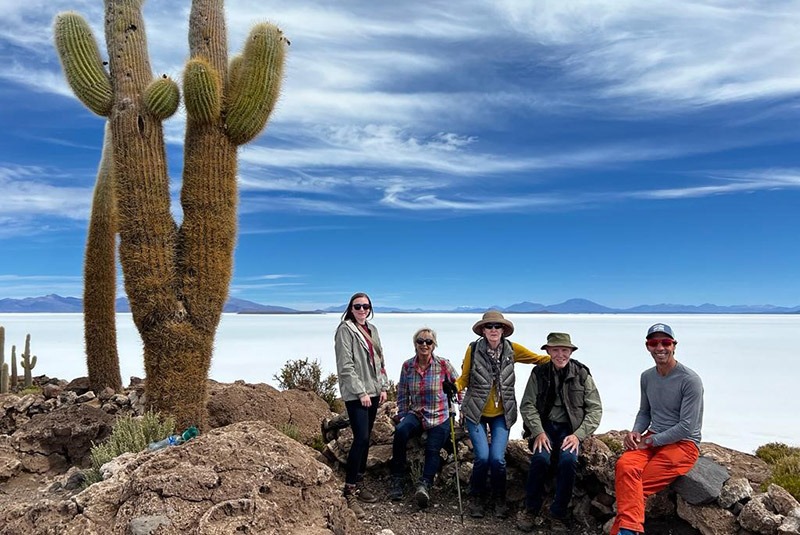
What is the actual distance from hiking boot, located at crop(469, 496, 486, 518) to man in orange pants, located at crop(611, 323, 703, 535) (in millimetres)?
1429

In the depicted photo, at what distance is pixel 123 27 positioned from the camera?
31.1 ft

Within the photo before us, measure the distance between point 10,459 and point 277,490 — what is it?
5.64 metres

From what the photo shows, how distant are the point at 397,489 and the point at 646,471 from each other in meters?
2.54

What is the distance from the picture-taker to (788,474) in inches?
251

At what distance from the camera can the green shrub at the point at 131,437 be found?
23.4 ft

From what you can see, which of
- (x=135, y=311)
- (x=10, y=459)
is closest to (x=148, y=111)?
(x=135, y=311)

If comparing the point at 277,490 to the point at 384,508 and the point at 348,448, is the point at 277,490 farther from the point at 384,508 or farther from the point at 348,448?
the point at 348,448

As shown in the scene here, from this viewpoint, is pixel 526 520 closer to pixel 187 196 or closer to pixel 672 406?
pixel 672 406

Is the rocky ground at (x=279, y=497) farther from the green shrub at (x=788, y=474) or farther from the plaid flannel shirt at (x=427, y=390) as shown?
the plaid flannel shirt at (x=427, y=390)

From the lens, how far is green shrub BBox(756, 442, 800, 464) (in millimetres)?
7141

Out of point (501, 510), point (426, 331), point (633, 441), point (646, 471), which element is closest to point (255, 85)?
point (426, 331)

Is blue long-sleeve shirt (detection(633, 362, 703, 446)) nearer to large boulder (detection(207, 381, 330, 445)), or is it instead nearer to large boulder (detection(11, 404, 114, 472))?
large boulder (detection(207, 381, 330, 445))

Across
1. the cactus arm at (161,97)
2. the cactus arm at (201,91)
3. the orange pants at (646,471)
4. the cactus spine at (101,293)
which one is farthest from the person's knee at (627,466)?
the cactus spine at (101,293)

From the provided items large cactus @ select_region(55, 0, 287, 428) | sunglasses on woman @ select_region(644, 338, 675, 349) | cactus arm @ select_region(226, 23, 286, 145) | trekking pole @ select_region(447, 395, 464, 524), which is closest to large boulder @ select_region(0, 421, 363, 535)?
trekking pole @ select_region(447, 395, 464, 524)
